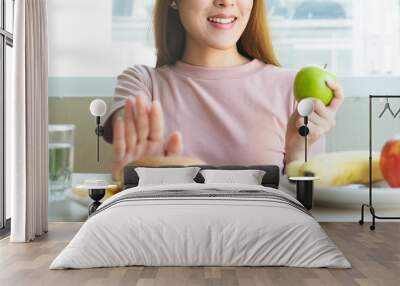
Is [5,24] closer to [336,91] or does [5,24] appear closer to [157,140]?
[157,140]

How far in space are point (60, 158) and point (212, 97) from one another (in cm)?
185

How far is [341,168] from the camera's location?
7.42 meters

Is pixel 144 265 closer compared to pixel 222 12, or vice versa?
pixel 144 265

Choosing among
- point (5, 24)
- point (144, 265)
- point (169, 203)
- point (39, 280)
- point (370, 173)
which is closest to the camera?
point (39, 280)

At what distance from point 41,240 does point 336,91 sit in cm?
359

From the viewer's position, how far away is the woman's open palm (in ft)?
24.1

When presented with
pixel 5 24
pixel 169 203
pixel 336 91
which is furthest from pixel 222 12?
pixel 169 203

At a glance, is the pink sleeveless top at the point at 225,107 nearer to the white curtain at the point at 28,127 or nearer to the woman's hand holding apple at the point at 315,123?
the woman's hand holding apple at the point at 315,123

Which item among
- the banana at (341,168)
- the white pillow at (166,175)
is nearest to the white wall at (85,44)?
the white pillow at (166,175)

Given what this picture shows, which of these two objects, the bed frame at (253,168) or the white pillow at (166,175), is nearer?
the white pillow at (166,175)

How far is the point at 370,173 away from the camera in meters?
7.11

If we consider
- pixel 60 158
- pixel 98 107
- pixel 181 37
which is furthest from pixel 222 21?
pixel 60 158

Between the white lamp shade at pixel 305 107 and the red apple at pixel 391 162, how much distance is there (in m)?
1.00

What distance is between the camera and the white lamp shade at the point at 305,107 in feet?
23.5
